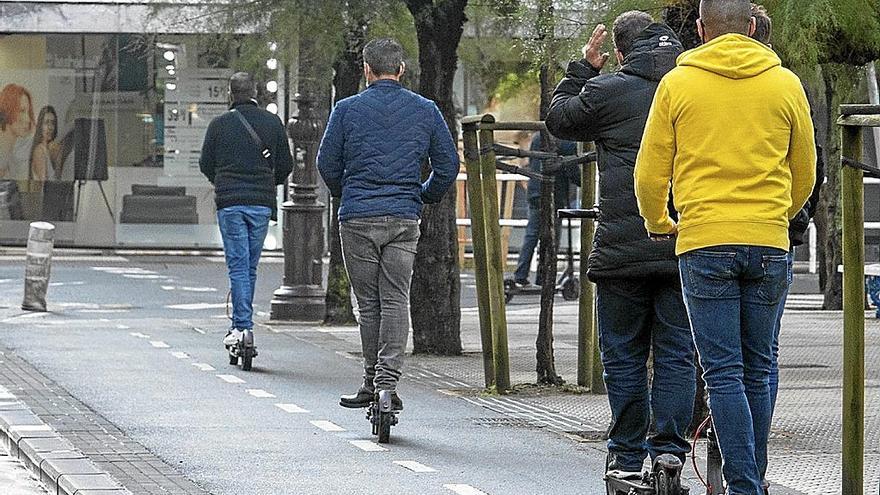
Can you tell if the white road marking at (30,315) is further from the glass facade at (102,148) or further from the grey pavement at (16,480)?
A: the glass facade at (102,148)

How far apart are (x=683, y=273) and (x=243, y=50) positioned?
11.1m

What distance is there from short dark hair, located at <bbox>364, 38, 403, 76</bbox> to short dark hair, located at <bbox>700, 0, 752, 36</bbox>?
3.47m

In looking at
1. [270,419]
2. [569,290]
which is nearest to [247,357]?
[270,419]

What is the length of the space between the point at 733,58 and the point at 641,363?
1383 mm

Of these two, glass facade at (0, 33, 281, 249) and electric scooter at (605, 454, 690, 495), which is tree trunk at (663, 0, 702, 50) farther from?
glass facade at (0, 33, 281, 249)

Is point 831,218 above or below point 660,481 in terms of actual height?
above

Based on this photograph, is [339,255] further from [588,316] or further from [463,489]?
[463,489]

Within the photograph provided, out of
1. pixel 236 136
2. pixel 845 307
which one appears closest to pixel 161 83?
pixel 236 136

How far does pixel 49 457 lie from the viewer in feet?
26.3

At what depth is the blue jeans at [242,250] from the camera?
12.1 metres

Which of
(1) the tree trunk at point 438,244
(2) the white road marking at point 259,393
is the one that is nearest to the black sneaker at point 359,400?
(2) the white road marking at point 259,393

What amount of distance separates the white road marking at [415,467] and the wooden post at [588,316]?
8.78ft

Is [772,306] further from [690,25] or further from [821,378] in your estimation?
[821,378]

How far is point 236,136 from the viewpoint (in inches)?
484
